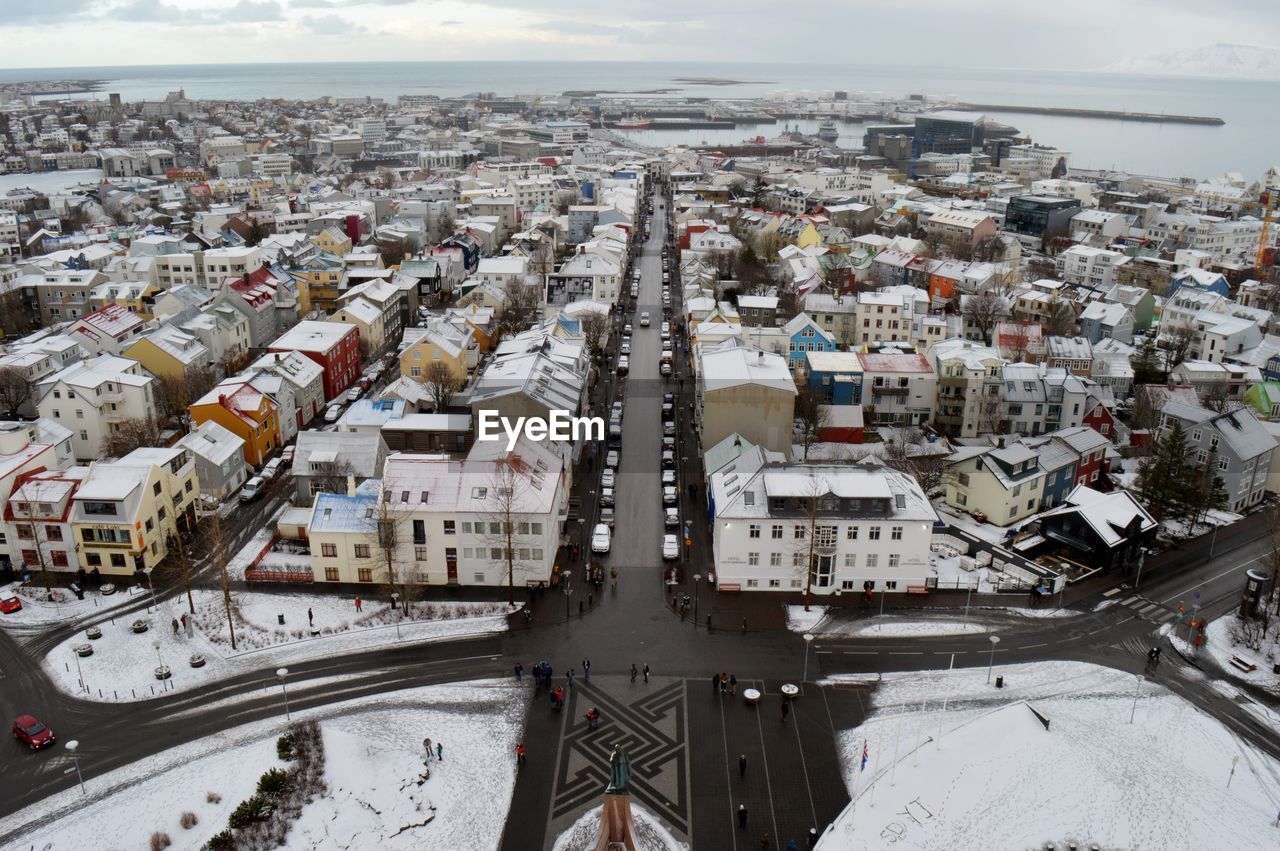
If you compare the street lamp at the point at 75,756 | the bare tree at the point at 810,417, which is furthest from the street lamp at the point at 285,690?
the bare tree at the point at 810,417

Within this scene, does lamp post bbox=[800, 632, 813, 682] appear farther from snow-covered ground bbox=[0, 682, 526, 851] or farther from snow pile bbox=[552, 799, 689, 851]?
snow-covered ground bbox=[0, 682, 526, 851]

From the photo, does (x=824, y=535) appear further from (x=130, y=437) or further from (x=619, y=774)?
(x=130, y=437)

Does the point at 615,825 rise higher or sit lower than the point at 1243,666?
higher

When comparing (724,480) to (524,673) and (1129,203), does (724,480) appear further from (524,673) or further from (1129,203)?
(1129,203)

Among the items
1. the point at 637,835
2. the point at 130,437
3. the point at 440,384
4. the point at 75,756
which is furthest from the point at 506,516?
the point at 130,437

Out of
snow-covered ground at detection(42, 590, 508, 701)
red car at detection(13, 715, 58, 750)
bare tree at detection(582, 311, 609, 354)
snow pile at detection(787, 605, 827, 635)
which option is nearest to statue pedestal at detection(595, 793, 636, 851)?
snow-covered ground at detection(42, 590, 508, 701)

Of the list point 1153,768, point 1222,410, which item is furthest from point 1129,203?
point 1153,768

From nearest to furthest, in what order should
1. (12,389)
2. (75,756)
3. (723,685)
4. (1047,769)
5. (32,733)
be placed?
(1047,769)
(75,756)
(32,733)
(723,685)
(12,389)
